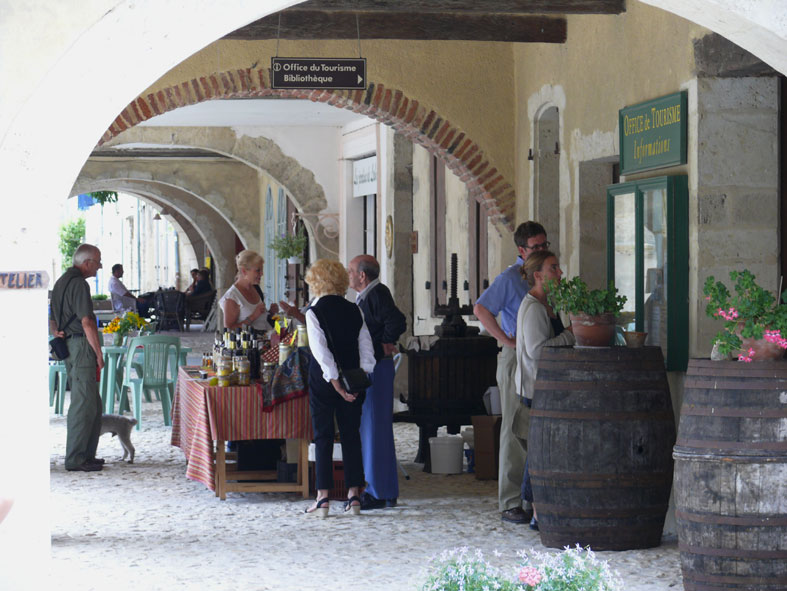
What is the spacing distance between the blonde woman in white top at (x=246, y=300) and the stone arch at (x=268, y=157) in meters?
7.45

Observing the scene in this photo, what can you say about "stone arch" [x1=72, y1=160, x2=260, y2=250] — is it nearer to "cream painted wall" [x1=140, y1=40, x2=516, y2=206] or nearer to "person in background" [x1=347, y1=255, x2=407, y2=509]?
"cream painted wall" [x1=140, y1=40, x2=516, y2=206]

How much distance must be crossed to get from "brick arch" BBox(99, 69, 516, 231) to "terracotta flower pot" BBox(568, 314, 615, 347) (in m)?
3.60

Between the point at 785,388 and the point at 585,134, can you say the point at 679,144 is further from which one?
the point at 785,388

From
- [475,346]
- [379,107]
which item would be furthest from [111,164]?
[475,346]

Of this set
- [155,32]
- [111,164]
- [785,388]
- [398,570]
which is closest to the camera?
[155,32]

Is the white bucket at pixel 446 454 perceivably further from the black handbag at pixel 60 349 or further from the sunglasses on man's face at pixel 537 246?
the black handbag at pixel 60 349

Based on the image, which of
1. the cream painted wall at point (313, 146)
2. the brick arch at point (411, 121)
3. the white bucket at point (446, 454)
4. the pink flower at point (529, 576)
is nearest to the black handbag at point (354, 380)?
the white bucket at point (446, 454)

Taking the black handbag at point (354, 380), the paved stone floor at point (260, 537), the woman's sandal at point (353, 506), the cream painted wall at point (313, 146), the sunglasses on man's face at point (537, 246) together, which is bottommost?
the paved stone floor at point (260, 537)

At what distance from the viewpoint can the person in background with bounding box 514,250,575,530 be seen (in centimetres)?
562

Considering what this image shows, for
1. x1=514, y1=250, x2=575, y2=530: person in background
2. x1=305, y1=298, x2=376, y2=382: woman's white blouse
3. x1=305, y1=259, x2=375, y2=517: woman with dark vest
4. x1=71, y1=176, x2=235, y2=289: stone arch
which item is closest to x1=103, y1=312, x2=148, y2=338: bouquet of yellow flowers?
x1=305, y1=259, x2=375, y2=517: woman with dark vest

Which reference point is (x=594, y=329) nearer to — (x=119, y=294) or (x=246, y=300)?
(x=246, y=300)

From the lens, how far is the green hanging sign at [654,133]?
5.87 meters

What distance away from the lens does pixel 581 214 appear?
7.46m

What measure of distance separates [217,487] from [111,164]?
14.1m
